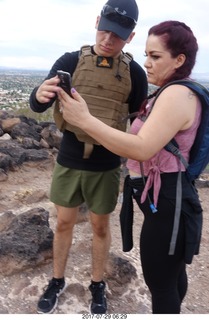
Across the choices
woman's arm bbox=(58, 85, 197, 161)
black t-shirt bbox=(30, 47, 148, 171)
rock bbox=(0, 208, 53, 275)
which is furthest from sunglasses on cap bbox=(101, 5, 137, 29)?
rock bbox=(0, 208, 53, 275)

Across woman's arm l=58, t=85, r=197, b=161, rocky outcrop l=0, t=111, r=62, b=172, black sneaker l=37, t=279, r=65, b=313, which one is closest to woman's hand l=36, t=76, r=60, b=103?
woman's arm l=58, t=85, r=197, b=161

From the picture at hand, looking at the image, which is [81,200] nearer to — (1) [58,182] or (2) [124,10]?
(1) [58,182]

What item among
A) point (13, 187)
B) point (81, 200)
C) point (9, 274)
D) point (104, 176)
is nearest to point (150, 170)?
point (104, 176)

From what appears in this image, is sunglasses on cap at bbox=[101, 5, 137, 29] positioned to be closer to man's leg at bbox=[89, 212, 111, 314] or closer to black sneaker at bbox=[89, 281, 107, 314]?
man's leg at bbox=[89, 212, 111, 314]

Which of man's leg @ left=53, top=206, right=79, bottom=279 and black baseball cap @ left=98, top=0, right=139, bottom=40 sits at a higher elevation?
black baseball cap @ left=98, top=0, right=139, bottom=40

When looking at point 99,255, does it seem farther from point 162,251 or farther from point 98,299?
point 162,251

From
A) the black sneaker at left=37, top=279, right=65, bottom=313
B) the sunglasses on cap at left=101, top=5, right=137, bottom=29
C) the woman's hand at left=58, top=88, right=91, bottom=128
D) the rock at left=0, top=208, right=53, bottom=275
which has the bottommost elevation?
the rock at left=0, top=208, right=53, bottom=275

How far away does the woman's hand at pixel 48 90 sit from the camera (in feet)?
6.52

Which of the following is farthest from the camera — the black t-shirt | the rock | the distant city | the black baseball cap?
the distant city

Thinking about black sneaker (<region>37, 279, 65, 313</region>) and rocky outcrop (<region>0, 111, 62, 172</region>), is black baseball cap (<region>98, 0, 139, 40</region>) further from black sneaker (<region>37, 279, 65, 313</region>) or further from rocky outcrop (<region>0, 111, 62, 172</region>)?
rocky outcrop (<region>0, 111, 62, 172</region>)

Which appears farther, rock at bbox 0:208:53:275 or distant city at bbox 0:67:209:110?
distant city at bbox 0:67:209:110

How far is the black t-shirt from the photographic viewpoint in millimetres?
2607

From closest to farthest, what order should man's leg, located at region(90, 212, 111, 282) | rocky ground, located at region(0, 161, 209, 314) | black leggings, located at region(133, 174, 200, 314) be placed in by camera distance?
black leggings, located at region(133, 174, 200, 314) → man's leg, located at region(90, 212, 111, 282) → rocky ground, located at region(0, 161, 209, 314)

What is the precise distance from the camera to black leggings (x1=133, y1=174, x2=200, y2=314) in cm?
196
